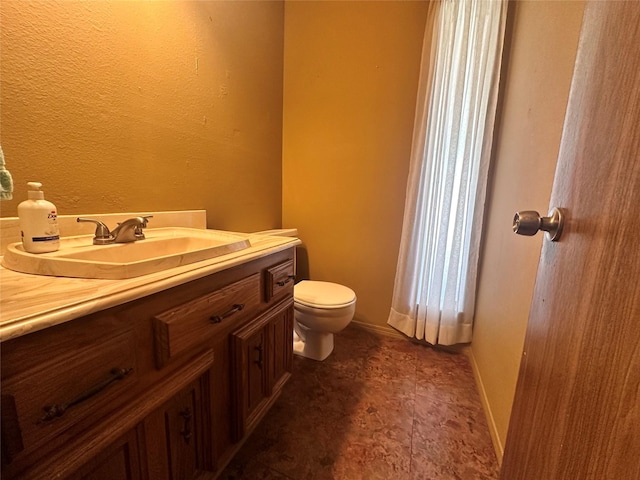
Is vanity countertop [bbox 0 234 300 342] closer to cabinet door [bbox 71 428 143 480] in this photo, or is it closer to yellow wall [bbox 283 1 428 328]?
cabinet door [bbox 71 428 143 480]

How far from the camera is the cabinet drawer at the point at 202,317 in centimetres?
63

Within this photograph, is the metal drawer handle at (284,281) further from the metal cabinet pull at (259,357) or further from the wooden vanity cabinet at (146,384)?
the metal cabinet pull at (259,357)

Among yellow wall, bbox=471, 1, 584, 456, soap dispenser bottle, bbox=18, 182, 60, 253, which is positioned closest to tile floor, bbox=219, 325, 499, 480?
yellow wall, bbox=471, 1, 584, 456

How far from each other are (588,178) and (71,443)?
96 centimetres

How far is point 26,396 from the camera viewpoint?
1.37 ft

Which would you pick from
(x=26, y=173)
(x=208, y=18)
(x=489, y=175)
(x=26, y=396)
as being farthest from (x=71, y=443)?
(x=489, y=175)

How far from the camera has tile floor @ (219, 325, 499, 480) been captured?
1046mm

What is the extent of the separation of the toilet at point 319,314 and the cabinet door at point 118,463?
0.93 m

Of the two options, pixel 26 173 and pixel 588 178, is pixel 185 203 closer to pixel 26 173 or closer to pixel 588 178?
pixel 26 173

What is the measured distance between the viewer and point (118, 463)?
0.57 m

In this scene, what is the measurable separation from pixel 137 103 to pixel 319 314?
4.19 feet

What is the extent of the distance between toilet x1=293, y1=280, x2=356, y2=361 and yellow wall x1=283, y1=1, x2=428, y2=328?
16.8 inches

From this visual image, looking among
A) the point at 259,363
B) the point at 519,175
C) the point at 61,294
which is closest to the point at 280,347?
the point at 259,363

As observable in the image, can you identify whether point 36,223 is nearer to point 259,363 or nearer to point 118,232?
point 118,232
